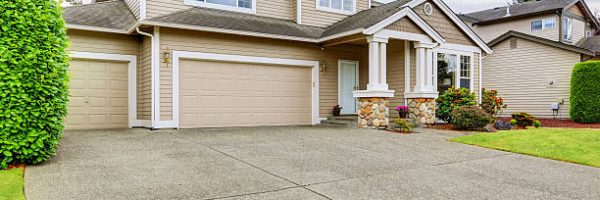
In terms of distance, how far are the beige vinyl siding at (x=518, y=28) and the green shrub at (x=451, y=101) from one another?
11.8 metres

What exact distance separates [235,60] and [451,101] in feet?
21.9

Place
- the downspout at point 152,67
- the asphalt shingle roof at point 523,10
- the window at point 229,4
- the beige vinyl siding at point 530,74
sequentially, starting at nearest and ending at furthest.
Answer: the downspout at point 152,67
the window at point 229,4
the beige vinyl siding at point 530,74
the asphalt shingle roof at point 523,10

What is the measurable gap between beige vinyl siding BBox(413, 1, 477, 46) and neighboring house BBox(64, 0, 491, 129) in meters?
0.03

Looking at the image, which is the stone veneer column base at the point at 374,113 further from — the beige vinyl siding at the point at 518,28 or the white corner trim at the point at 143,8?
the beige vinyl siding at the point at 518,28

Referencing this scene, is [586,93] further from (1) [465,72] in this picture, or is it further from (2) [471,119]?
(2) [471,119]

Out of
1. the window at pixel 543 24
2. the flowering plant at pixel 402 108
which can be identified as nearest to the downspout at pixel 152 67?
the flowering plant at pixel 402 108

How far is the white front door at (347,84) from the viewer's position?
13023 mm

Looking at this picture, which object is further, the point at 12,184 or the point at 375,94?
the point at 375,94

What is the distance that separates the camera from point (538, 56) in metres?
17.2

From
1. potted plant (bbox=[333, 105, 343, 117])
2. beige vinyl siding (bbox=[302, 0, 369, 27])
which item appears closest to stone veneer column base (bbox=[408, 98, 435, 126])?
potted plant (bbox=[333, 105, 343, 117])

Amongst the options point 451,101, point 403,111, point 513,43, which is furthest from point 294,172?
point 513,43

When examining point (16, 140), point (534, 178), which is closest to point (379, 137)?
point (534, 178)

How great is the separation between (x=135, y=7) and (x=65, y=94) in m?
5.87

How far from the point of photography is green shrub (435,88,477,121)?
12.4m
